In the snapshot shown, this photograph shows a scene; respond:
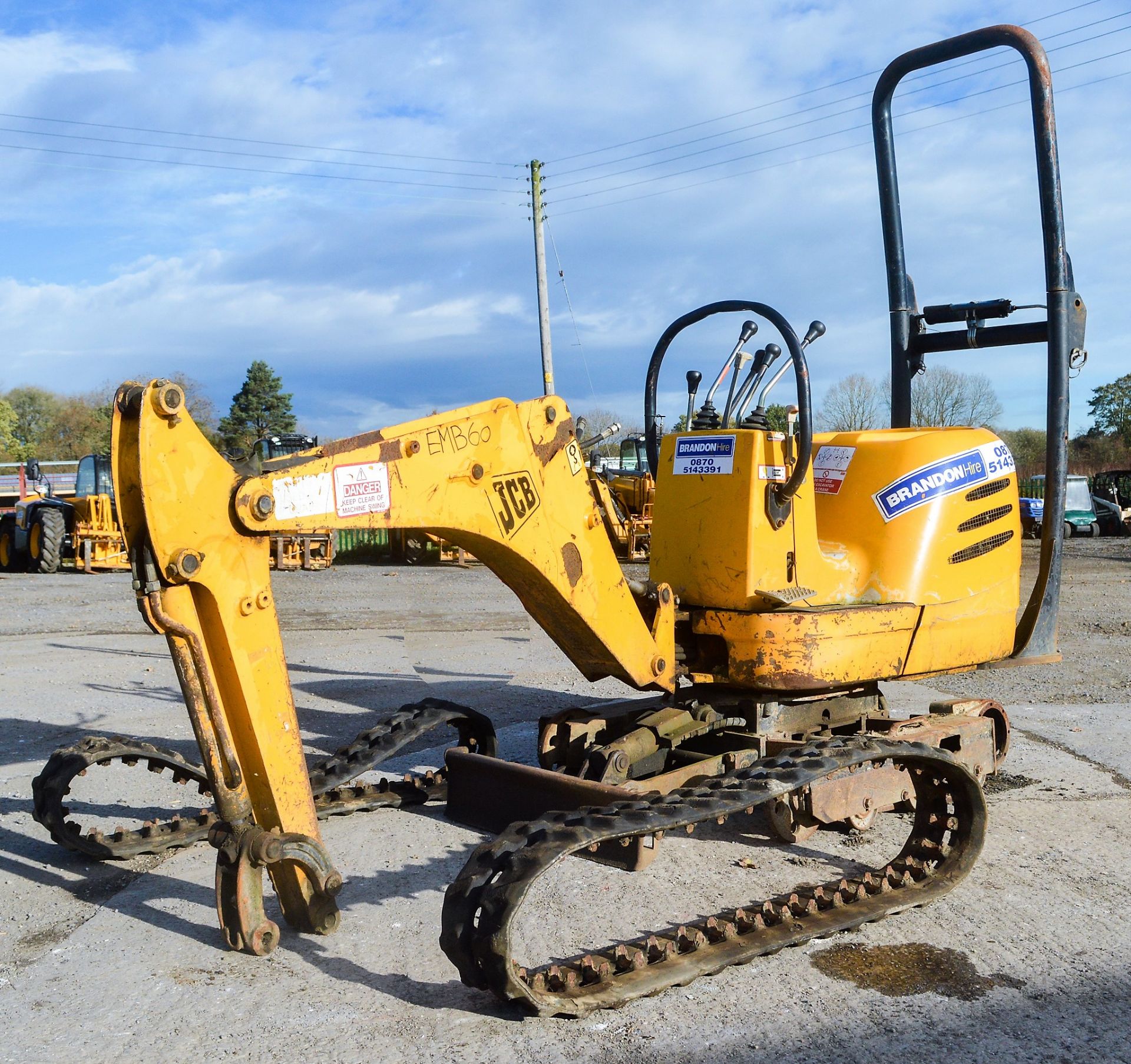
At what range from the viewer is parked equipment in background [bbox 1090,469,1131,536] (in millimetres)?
31266

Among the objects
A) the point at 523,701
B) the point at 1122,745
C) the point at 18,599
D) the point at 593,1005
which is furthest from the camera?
the point at 18,599

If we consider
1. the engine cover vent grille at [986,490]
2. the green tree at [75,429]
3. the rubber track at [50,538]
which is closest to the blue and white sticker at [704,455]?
the engine cover vent grille at [986,490]

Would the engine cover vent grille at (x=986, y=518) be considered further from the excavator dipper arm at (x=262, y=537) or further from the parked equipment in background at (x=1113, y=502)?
the parked equipment in background at (x=1113, y=502)

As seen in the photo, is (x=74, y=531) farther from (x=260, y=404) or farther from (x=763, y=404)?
(x=260, y=404)

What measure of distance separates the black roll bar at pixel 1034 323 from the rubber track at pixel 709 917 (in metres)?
1.52

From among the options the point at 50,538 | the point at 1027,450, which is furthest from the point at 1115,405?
the point at 50,538

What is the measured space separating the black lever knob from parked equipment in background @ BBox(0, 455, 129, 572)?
1787cm

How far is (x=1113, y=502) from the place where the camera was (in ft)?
104

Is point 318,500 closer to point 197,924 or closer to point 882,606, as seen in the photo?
point 197,924

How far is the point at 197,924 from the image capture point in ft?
13.1

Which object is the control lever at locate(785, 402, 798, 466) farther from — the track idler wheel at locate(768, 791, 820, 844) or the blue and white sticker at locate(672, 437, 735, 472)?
the track idler wheel at locate(768, 791, 820, 844)

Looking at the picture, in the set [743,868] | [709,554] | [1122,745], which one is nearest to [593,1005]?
[743,868]

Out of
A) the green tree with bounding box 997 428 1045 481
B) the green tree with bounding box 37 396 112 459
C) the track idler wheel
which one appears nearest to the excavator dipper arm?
the track idler wheel

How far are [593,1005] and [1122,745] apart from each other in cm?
464
